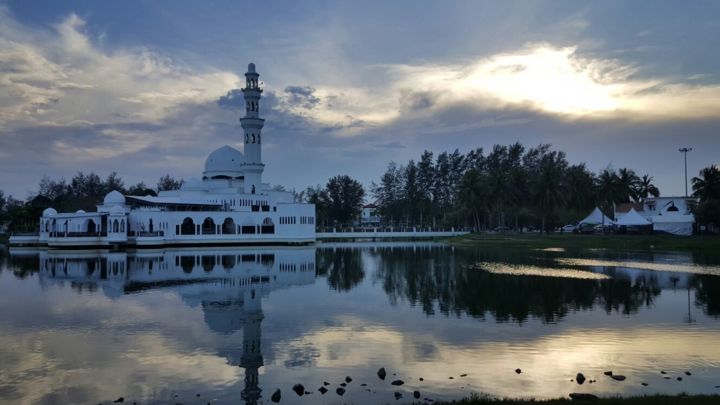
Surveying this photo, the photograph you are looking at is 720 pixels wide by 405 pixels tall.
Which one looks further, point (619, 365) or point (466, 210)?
point (466, 210)

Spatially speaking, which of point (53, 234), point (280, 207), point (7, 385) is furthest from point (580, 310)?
point (53, 234)

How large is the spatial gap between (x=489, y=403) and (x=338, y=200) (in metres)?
100

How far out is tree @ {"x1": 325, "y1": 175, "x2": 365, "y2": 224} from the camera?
110500 mm

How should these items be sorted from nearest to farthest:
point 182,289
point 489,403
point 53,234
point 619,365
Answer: point 489,403 → point 619,365 → point 182,289 → point 53,234

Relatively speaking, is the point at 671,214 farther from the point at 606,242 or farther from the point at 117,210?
the point at 117,210

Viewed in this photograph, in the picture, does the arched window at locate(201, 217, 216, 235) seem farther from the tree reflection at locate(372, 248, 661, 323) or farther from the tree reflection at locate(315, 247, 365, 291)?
the tree reflection at locate(372, 248, 661, 323)

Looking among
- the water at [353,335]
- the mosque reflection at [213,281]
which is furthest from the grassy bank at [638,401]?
the mosque reflection at [213,281]

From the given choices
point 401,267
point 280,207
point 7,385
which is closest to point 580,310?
point 7,385

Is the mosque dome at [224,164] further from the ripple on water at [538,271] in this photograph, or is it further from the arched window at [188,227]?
the ripple on water at [538,271]

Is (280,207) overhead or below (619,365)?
overhead

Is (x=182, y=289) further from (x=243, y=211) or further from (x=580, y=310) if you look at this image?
(x=243, y=211)

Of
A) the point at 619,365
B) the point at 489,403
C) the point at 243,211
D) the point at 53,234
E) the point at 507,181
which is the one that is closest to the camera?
the point at 489,403

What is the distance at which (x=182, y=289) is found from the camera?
29828 millimetres

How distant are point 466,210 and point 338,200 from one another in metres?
29.6
